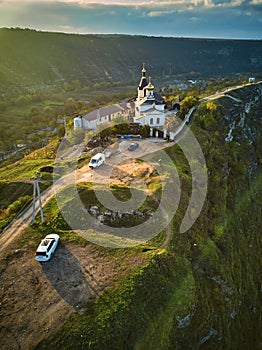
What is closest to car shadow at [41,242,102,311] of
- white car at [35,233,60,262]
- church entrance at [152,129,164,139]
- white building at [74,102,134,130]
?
white car at [35,233,60,262]

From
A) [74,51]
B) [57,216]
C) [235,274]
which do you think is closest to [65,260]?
[57,216]

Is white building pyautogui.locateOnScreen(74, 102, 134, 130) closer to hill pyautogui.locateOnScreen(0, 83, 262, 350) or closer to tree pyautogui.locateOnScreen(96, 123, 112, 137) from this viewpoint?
tree pyautogui.locateOnScreen(96, 123, 112, 137)

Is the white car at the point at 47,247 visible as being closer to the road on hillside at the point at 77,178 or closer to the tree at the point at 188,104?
the road on hillside at the point at 77,178

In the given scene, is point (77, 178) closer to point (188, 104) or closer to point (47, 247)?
point (47, 247)

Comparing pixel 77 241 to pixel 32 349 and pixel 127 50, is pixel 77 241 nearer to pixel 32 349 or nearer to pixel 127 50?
pixel 32 349

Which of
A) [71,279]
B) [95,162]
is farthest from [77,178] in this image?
[71,279]
